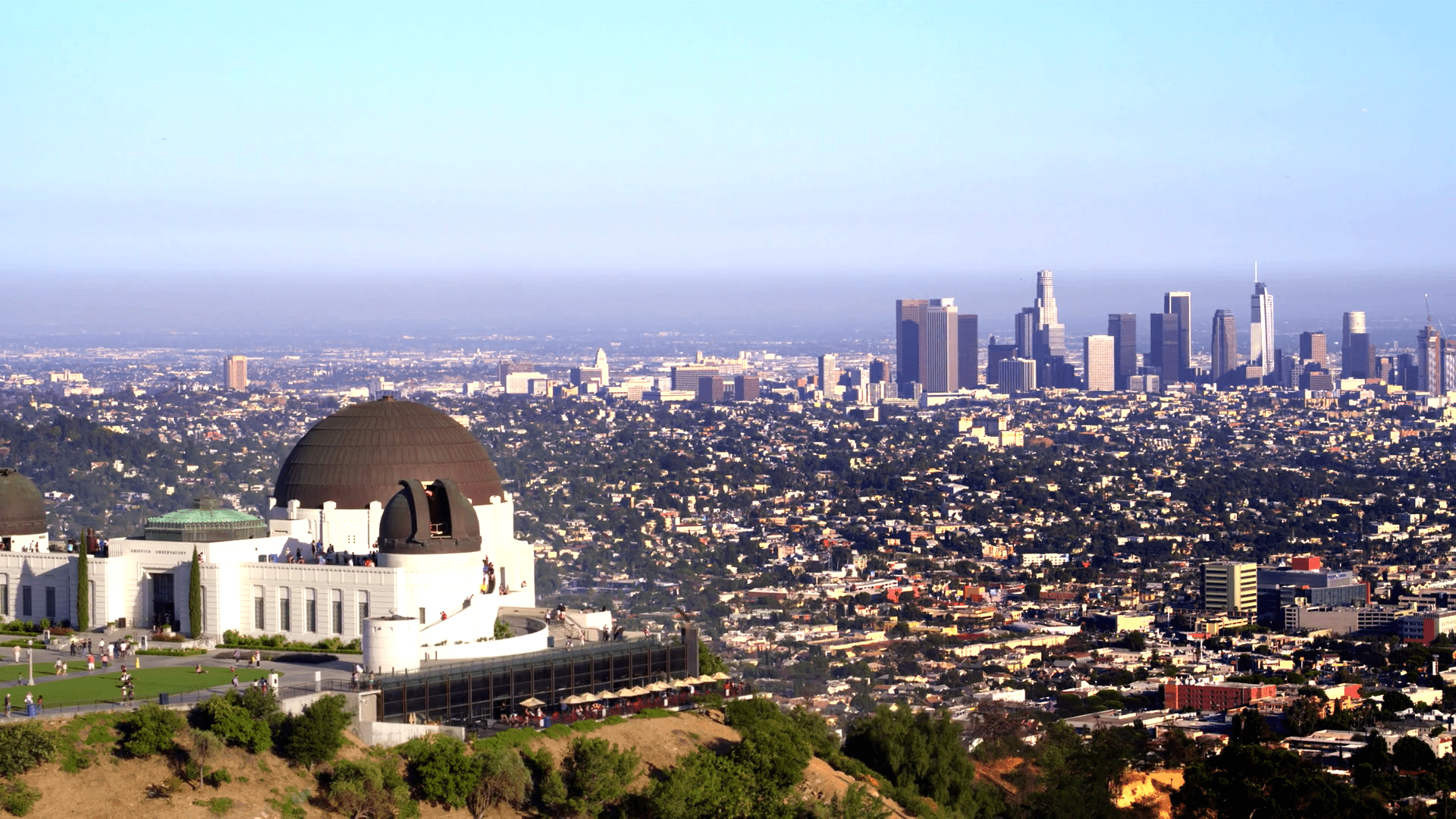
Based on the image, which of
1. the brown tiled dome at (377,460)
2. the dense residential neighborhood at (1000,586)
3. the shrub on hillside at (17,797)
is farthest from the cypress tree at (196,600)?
the shrub on hillside at (17,797)

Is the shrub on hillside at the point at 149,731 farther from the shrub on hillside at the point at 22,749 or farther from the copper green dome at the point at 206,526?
the copper green dome at the point at 206,526

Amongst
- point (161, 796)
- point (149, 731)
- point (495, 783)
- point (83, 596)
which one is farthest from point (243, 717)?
point (83, 596)

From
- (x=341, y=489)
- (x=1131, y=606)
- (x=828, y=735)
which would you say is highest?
(x=341, y=489)

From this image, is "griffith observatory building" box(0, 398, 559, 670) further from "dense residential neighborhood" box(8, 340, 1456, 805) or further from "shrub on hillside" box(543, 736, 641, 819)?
"dense residential neighborhood" box(8, 340, 1456, 805)

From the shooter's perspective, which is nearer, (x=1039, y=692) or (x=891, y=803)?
(x=891, y=803)

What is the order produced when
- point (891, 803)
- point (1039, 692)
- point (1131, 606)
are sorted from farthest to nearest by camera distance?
point (1131, 606) → point (1039, 692) → point (891, 803)

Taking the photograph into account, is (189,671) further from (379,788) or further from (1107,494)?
(1107,494)

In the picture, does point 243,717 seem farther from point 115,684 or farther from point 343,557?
point 343,557

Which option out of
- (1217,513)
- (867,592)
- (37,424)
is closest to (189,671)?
(867,592)
